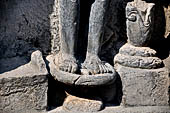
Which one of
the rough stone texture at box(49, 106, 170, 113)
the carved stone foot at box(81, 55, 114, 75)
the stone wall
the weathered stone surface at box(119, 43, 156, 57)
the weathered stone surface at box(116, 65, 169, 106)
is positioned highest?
the stone wall

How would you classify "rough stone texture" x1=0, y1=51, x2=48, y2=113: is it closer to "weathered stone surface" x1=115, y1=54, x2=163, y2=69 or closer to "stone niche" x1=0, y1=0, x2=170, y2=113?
"stone niche" x1=0, y1=0, x2=170, y2=113

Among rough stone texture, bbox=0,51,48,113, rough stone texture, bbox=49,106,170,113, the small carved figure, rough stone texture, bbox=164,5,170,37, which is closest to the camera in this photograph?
rough stone texture, bbox=0,51,48,113

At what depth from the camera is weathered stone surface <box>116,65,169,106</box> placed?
8.03 ft

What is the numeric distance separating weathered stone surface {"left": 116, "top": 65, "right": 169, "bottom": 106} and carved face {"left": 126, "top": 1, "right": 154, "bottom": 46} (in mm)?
250

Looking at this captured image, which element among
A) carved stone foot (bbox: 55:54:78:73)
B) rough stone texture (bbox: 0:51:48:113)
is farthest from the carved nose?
rough stone texture (bbox: 0:51:48:113)

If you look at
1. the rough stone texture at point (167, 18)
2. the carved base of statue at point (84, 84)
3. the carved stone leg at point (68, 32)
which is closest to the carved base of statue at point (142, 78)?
the carved base of statue at point (84, 84)

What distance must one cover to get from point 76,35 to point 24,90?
0.53 metres

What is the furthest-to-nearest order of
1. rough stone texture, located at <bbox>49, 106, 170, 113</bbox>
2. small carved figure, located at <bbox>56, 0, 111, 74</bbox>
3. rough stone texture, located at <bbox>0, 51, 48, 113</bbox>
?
rough stone texture, located at <bbox>49, 106, 170, 113</bbox> < small carved figure, located at <bbox>56, 0, 111, 74</bbox> < rough stone texture, located at <bbox>0, 51, 48, 113</bbox>

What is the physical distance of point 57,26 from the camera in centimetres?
258

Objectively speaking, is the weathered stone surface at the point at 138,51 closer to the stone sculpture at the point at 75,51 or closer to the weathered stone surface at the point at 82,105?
the stone sculpture at the point at 75,51

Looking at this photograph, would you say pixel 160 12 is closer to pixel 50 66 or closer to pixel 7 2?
pixel 50 66

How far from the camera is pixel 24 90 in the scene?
225 cm

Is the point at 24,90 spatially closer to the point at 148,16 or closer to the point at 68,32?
the point at 68,32

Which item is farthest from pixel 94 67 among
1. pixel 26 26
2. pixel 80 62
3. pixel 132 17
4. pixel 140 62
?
pixel 26 26
